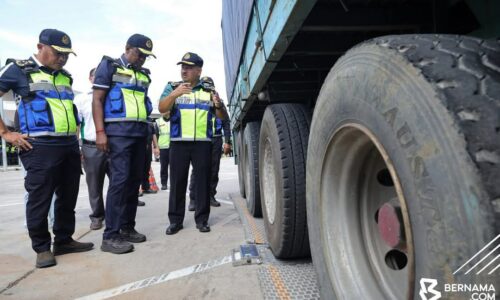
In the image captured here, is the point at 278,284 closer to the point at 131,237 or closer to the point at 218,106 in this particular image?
the point at 131,237

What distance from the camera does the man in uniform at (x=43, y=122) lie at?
2.70 m

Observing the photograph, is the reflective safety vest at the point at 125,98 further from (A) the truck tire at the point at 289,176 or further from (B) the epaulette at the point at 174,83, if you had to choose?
(A) the truck tire at the point at 289,176

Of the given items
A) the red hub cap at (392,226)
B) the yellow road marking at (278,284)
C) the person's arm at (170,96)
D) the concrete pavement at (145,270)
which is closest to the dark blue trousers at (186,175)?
the concrete pavement at (145,270)

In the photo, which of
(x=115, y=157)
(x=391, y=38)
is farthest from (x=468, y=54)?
(x=115, y=157)

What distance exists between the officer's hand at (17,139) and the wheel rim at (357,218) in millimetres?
2293

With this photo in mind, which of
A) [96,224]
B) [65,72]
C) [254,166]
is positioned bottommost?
[96,224]

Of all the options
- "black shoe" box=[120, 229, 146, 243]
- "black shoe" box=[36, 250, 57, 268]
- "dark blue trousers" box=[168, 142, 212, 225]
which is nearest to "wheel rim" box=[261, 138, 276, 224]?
"dark blue trousers" box=[168, 142, 212, 225]

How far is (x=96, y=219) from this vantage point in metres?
4.18

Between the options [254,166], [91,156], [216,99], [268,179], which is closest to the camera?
[268,179]

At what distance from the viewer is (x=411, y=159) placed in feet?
2.80

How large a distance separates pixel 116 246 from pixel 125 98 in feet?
4.16

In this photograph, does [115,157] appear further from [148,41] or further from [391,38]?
[391,38]

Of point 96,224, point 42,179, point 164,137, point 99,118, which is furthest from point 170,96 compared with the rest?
point 164,137

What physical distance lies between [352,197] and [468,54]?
0.67 m
